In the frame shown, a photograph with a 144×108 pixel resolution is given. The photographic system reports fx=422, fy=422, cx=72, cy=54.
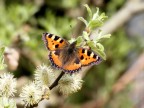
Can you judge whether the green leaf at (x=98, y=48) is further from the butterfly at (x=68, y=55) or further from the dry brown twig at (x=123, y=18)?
the dry brown twig at (x=123, y=18)

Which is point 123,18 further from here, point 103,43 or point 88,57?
point 88,57

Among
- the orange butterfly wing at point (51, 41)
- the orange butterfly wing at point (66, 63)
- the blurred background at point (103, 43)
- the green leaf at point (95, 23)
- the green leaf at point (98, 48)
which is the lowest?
the green leaf at point (98, 48)

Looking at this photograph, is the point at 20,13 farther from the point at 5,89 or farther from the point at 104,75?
the point at 5,89

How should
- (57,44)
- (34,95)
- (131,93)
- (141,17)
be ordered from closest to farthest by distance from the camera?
(34,95) < (57,44) < (131,93) < (141,17)

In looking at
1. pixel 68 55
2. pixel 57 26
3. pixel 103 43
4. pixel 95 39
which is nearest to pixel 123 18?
pixel 103 43

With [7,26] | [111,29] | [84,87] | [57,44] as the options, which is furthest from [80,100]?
[57,44]

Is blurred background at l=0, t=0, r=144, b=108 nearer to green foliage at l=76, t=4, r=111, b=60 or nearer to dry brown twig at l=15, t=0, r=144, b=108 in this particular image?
dry brown twig at l=15, t=0, r=144, b=108

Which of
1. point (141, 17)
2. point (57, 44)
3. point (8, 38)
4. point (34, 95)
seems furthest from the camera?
point (141, 17)

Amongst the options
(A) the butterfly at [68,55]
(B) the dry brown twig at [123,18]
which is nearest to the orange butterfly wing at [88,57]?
(A) the butterfly at [68,55]
